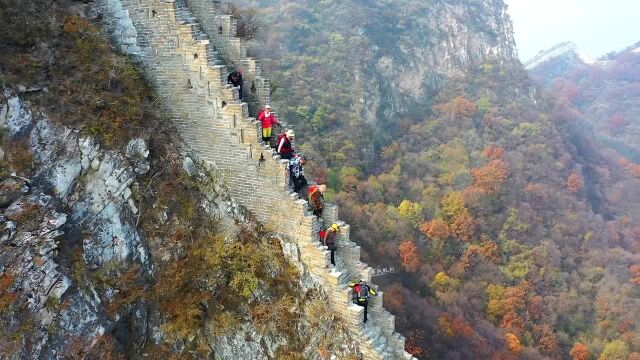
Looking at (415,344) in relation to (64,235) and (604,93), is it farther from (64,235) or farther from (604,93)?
(604,93)

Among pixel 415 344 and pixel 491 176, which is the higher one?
pixel 491 176

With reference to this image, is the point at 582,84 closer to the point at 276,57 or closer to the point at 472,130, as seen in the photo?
the point at 472,130

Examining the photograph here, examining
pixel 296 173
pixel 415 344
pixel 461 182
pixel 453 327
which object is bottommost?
pixel 453 327

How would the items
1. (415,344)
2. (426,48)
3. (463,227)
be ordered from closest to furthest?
(415,344) → (463,227) → (426,48)

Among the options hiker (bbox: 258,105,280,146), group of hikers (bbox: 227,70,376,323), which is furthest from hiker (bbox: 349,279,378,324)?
hiker (bbox: 258,105,280,146)

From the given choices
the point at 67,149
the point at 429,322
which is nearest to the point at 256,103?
the point at 67,149

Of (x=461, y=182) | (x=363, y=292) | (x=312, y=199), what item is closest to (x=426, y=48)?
(x=461, y=182)

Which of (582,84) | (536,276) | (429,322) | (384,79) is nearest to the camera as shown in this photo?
(429,322)

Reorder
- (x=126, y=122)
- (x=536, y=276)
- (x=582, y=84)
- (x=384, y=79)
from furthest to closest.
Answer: (x=582, y=84) < (x=384, y=79) < (x=536, y=276) < (x=126, y=122)

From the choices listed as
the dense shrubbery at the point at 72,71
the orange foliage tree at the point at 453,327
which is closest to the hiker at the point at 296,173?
the dense shrubbery at the point at 72,71
